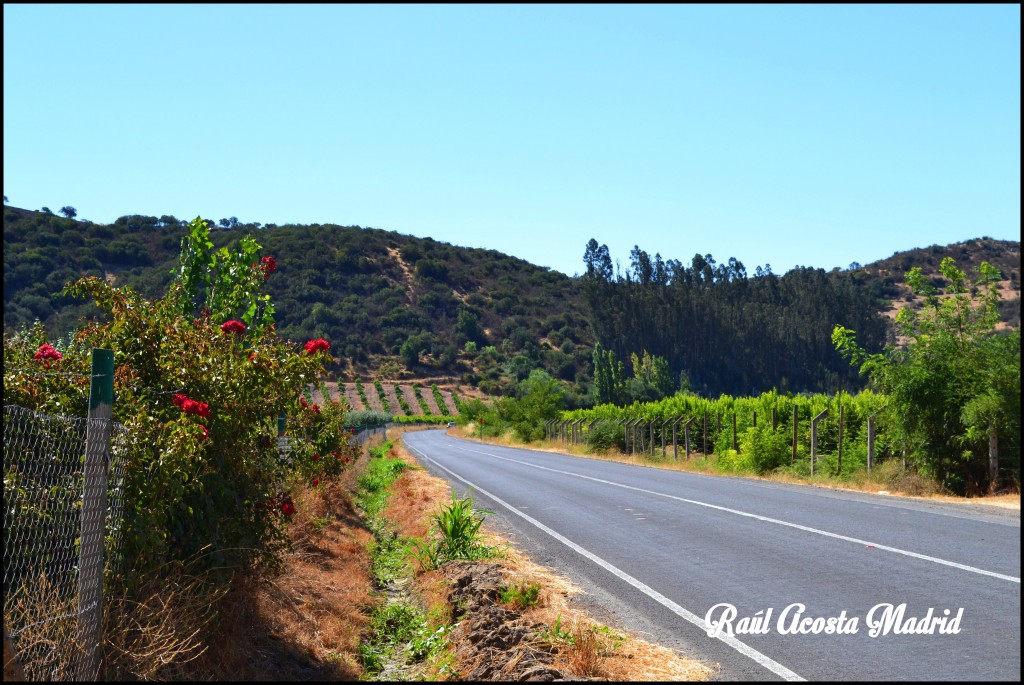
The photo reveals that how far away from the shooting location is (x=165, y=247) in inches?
4872

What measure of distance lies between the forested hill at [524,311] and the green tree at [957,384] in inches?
3355

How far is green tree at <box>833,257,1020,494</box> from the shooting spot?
17359 millimetres

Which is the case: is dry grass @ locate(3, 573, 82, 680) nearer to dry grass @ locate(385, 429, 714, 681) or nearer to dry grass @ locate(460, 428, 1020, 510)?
dry grass @ locate(385, 429, 714, 681)

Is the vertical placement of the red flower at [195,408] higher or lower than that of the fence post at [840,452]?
higher

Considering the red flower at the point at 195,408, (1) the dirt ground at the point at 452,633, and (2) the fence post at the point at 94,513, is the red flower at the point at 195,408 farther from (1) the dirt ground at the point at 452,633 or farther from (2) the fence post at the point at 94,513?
(1) the dirt ground at the point at 452,633

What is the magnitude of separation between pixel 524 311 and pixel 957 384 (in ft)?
417

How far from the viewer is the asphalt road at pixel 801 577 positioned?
19.7 feet

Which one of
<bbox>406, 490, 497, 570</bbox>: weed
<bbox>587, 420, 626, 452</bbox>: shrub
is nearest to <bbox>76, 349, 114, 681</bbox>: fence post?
<bbox>406, 490, 497, 570</bbox>: weed

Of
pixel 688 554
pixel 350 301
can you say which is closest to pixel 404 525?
pixel 688 554

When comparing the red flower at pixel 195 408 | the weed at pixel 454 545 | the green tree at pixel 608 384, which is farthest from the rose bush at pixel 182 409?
the green tree at pixel 608 384

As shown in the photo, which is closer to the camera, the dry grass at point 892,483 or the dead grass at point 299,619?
the dead grass at point 299,619

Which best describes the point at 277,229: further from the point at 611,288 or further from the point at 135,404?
the point at 135,404

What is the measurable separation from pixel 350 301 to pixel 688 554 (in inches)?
4516
